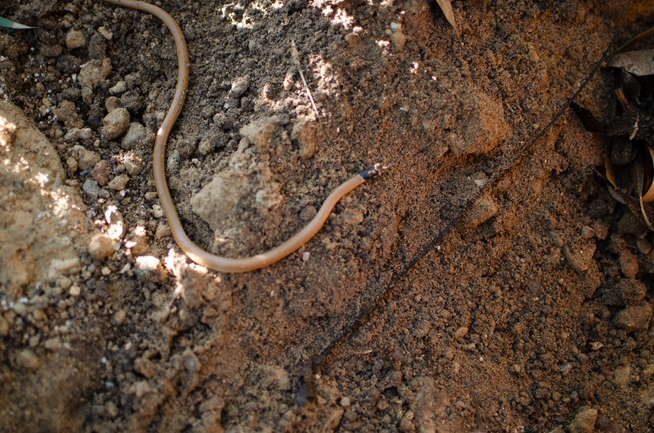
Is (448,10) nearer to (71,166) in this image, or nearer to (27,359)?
(71,166)

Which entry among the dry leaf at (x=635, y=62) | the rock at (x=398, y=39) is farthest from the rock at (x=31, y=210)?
the dry leaf at (x=635, y=62)

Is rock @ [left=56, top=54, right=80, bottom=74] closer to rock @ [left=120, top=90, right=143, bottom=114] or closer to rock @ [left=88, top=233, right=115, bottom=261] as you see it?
rock @ [left=120, top=90, right=143, bottom=114]

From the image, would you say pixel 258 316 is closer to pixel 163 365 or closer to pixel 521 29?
pixel 163 365

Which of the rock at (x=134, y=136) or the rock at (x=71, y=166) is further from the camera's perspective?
the rock at (x=134, y=136)

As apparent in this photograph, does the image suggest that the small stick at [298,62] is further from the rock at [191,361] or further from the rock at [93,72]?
the rock at [191,361]

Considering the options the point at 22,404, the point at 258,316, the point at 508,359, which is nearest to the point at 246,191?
the point at 258,316

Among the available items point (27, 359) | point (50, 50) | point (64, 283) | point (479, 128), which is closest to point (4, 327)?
point (27, 359)

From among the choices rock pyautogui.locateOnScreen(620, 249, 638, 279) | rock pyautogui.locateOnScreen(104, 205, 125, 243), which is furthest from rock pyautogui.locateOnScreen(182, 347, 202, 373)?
rock pyautogui.locateOnScreen(620, 249, 638, 279)
